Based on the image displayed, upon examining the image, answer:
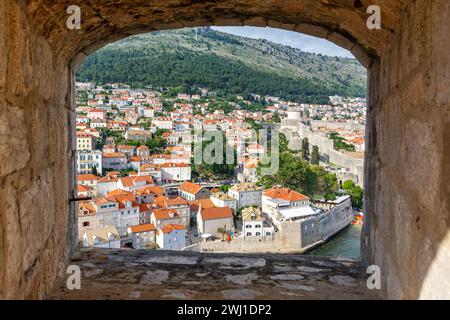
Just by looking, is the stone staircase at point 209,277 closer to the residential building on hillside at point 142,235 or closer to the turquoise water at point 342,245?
the residential building on hillside at point 142,235

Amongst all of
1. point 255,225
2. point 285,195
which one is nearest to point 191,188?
point 255,225

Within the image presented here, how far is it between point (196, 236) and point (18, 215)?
23.6 metres

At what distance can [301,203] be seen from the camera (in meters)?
23.9

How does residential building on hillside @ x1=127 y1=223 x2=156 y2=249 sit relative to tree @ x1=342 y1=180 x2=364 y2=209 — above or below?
below

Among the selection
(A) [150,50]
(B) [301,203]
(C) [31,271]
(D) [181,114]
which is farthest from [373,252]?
(A) [150,50]

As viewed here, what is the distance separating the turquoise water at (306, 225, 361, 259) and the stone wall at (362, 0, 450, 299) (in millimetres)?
20138

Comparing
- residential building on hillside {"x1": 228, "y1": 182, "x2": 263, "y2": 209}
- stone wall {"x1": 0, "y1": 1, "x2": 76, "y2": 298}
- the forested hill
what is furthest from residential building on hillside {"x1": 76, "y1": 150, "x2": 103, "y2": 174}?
stone wall {"x1": 0, "y1": 1, "x2": 76, "y2": 298}

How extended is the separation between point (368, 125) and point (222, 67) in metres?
91.2

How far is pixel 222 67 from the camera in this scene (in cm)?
9125

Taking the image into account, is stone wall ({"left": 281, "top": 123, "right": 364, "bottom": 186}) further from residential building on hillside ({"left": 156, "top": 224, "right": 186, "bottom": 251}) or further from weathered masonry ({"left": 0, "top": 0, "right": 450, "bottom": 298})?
weathered masonry ({"left": 0, "top": 0, "right": 450, "bottom": 298})

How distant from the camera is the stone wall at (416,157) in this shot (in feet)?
3.75

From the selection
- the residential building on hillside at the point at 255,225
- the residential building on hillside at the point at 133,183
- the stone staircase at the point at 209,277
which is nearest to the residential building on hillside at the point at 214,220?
the residential building on hillside at the point at 255,225

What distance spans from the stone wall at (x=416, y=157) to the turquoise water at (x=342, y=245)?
20138 mm

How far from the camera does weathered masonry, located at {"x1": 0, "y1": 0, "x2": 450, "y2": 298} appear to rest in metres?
1.23
